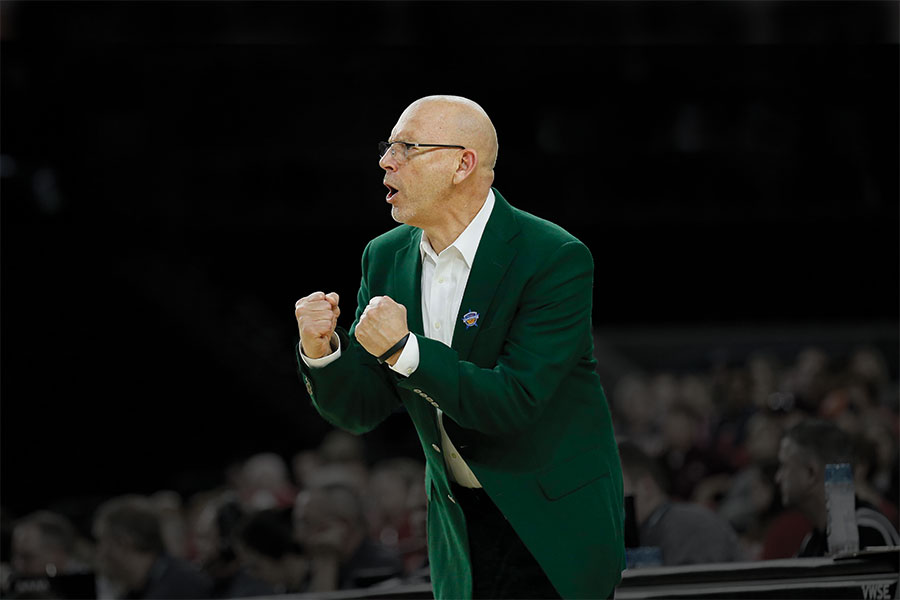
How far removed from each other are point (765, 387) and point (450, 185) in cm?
749

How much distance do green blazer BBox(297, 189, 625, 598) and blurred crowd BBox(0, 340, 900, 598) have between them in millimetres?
1439

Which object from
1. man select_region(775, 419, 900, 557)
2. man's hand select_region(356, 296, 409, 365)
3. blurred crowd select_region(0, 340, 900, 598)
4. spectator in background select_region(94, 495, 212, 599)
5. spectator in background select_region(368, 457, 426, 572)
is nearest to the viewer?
man's hand select_region(356, 296, 409, 365)

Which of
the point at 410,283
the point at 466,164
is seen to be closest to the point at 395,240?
the point at 410,283

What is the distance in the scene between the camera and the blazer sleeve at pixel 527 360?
219 centimetres

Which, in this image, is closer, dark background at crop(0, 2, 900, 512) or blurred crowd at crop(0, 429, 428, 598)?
blurred crowd at crop(0, 429, 428, 598)

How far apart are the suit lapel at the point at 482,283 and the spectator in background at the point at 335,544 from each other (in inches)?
104

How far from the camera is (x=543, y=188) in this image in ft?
40.9

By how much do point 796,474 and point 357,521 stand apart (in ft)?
5.78

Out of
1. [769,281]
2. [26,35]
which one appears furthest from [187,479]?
[769,281]

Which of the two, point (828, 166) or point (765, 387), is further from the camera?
point (828, 166)

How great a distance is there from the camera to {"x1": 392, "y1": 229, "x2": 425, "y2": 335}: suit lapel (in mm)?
2398

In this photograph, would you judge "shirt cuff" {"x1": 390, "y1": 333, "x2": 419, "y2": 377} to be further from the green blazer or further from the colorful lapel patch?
the colorful lapel patch

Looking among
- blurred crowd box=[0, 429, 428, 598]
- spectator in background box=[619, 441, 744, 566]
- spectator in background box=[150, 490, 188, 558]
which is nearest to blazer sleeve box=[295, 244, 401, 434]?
→ blurred crowd box=[0, 429, 428, 598]

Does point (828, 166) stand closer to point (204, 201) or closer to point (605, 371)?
point (605, 371)
